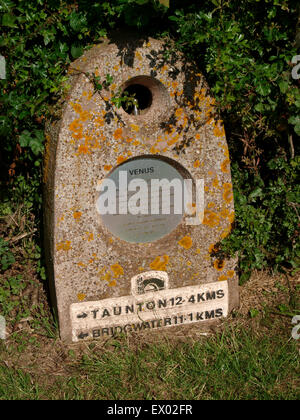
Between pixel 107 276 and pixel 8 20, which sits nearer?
pixel 8 20

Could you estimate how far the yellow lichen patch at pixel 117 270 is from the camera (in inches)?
110

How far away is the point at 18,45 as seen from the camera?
8.61ft

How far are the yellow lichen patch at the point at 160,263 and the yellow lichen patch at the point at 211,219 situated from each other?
0.33 meters

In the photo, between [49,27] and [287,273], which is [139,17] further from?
[287,273]

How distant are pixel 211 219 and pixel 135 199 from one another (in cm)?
50

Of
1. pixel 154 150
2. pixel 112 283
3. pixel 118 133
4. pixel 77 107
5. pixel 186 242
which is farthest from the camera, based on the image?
pixel 186 242

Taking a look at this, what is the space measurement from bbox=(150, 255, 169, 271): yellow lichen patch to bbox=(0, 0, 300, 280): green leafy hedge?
38 centimetres

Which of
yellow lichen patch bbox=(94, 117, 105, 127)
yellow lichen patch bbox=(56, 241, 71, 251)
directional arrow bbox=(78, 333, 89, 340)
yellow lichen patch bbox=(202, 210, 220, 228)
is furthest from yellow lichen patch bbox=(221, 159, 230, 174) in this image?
directional arrow bbox=(78, 333, 89, 340)

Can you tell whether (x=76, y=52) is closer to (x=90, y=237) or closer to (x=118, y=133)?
(x=118, y=133)

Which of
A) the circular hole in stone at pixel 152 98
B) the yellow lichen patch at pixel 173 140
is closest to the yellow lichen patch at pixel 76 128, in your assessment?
the circular hole in stone at pixel 152 98

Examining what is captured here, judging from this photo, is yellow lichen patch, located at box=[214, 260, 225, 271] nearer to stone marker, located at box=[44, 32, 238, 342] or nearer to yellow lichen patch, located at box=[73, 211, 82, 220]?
stone marker, located at box=[44, 32, 238, 342]

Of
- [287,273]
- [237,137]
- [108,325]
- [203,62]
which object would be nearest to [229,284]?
[287,273]

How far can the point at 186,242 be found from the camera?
9.55ft

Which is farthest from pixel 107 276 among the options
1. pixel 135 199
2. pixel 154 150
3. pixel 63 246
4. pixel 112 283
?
pixel 154 150
